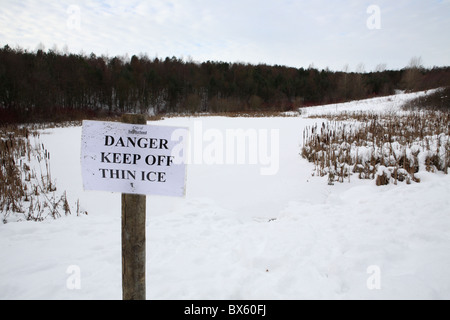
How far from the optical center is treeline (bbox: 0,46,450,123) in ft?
93.7

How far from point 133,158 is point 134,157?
0.03 feet

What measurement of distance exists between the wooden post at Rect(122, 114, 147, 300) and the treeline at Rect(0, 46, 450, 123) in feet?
99.5

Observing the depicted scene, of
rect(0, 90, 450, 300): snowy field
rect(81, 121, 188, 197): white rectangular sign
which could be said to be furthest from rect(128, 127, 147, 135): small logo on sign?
rect(0, 90, 450, 300): snowy field

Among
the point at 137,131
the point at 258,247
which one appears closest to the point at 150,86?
the point at 258,247

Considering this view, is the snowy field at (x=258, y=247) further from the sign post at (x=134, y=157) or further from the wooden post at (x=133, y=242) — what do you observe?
the sign post at (x=134, y=157)

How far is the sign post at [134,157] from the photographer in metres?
1.58

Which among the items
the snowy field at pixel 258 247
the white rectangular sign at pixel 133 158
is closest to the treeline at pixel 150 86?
the snowy field at pixel 258 247

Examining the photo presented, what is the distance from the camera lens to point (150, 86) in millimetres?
48500

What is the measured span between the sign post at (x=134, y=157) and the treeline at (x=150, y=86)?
99.2ft

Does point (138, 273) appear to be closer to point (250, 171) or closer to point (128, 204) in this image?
point (128, 204)

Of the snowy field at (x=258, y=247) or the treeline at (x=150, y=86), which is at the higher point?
the treeline at (x=150, y=86)

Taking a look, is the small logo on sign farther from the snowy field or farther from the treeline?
the treeline

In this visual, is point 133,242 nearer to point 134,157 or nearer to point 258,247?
point 134,157
